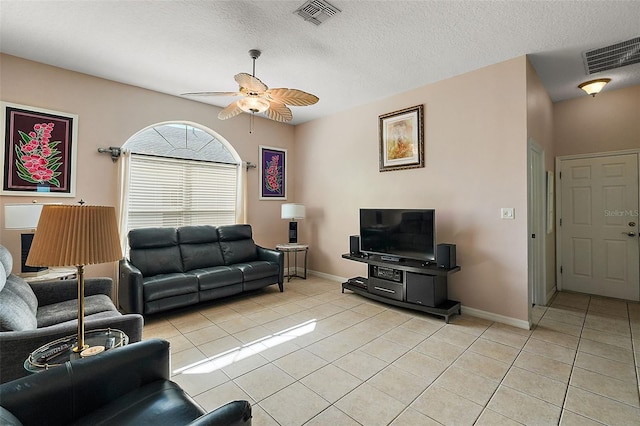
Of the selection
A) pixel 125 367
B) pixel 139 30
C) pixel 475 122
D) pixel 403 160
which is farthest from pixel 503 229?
pixel 139 30

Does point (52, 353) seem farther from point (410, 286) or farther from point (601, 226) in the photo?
point (601, 226)

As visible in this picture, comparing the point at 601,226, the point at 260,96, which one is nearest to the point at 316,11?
the point at 260,96

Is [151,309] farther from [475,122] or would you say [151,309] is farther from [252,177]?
[475,122]

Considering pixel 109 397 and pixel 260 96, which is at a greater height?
pixel 260 96

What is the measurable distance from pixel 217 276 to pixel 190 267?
543 mm

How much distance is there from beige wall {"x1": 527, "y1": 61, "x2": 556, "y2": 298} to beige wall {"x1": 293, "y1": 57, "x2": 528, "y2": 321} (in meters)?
0.22

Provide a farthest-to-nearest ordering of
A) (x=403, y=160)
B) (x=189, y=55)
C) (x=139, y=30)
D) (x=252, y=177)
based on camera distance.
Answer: (x=252, y=177) → (x=403, y=160) → (x=189, y=55) → (x=139, y=30)

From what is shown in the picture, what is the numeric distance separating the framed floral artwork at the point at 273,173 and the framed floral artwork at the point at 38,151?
2.62 m

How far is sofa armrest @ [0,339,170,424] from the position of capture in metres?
1.12

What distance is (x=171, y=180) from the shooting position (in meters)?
4.44

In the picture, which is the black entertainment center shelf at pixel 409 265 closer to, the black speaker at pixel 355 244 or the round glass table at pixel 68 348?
the black speaker at pixel 355 244

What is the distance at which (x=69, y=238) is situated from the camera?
53.0 inches

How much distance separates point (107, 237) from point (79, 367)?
562 mm

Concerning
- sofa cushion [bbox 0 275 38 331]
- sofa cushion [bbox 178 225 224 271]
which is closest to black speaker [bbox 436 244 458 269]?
sofa cushion [bbox 178 225 224 271]
